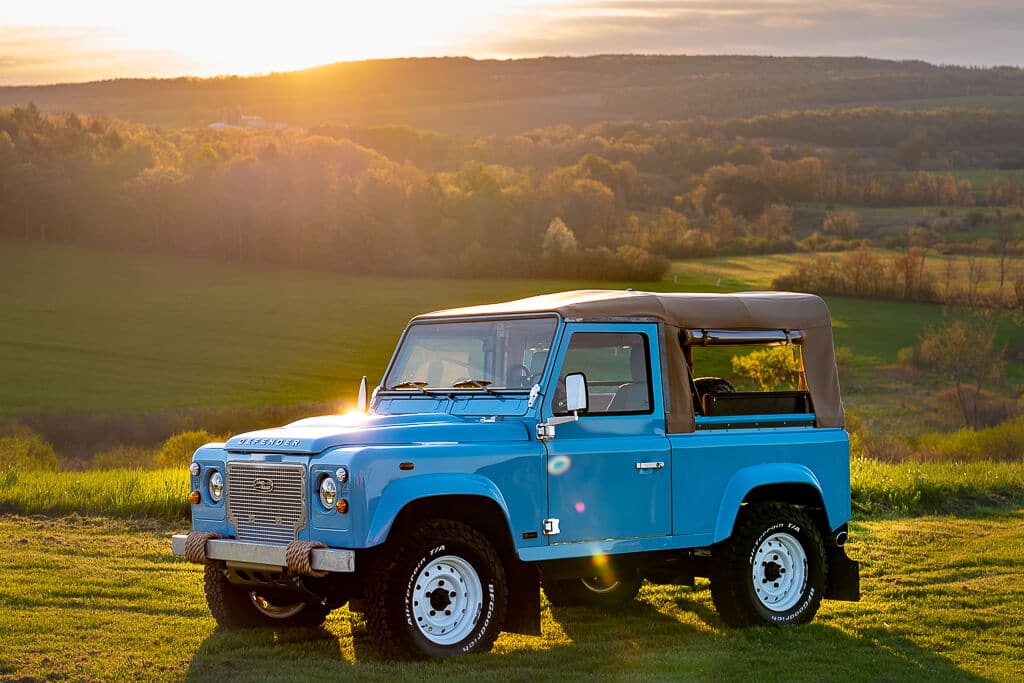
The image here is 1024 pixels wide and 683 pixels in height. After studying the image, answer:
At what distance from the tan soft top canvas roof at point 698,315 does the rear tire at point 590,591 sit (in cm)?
202

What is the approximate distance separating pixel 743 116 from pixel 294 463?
188792 mm

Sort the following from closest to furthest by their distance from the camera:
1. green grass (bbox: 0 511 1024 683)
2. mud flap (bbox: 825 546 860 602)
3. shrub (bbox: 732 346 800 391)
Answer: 1. green grass (bbox: 0 511 1024 683)
2. mud flap (bbox: 825 546 860 602)
3. shrub (bbox: 732 346 800 391)

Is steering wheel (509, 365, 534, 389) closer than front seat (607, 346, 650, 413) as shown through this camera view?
Yes

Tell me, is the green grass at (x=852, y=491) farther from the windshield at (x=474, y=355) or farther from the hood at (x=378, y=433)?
the hood at (x=378, y=433)

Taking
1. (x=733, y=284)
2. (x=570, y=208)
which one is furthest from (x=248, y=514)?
(x=570, y=208)

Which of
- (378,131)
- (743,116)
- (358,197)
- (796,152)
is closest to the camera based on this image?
(358,197)

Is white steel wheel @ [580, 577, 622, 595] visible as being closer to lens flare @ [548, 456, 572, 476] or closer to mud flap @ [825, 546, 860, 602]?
mud flap @ [825, 546, 860, 602]

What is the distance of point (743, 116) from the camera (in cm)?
19112

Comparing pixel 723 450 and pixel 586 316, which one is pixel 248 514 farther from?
pixel 723 450

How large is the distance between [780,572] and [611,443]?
2028mm

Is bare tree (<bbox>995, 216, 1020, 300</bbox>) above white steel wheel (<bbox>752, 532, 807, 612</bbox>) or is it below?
above

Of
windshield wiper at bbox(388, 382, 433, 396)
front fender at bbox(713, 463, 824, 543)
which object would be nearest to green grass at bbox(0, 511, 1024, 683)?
front fender at bbox(713, 463, 824, 543)

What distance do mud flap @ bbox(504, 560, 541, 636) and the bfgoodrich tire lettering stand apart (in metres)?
1.71

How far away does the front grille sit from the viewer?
853 centimetres
